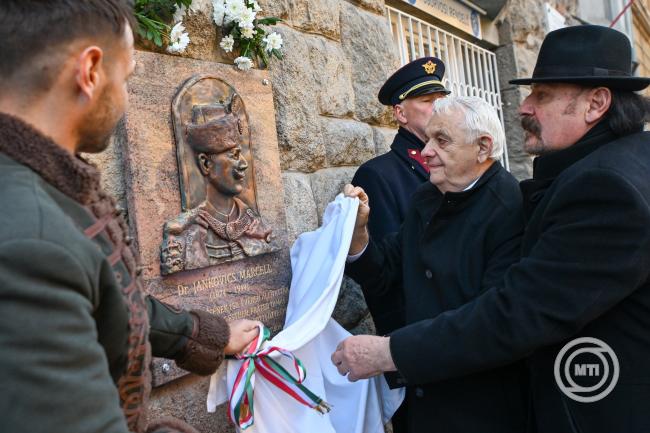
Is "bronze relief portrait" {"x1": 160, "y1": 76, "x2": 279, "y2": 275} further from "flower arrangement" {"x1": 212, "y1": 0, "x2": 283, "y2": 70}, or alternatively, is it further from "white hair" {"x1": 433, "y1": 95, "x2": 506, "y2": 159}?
"white hair" {"x1": 433, "y1": 95, "x2": 506, "y2": 159}

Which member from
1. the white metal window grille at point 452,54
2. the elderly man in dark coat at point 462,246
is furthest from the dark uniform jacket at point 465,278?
the white metal window grille at point 452,54

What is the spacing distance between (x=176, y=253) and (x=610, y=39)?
1.61m

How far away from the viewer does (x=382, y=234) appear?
2910 millimetres

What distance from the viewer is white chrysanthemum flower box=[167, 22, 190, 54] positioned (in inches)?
83.8

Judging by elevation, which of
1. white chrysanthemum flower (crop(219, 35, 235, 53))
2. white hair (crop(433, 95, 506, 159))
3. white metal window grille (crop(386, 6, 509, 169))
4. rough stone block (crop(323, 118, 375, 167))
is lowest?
white hair (crop(433, 95, 506, 159))

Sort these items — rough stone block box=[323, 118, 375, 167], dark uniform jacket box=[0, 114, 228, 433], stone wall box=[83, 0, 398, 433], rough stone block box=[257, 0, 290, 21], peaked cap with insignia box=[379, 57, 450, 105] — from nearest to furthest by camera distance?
dark uniform jacket box=[0, 114, 228, 433] → stone wall box=[83, 0, 398, 433] → rough stone block box=[257, 0, 290, 21] → rough stone block box=[323, 118, 375, 167] → peaked cap with insignia box=[379, 57, 450, 105]

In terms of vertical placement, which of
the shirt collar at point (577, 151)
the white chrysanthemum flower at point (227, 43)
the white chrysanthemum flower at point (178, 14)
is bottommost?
the shirt collar at point (577, 151)

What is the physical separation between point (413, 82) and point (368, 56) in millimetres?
370

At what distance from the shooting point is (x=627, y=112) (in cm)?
202

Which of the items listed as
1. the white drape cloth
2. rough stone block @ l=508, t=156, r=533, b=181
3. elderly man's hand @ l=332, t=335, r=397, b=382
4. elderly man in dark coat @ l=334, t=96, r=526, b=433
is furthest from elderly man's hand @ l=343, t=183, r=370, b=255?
rough stone block @ l=508, t=156, r=533, b=181

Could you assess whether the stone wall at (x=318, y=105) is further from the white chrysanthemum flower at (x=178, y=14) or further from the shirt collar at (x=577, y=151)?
the shirt collar at (x=577, y=151)

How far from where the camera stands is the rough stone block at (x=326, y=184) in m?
2.95

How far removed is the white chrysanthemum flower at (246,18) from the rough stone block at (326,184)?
805mm

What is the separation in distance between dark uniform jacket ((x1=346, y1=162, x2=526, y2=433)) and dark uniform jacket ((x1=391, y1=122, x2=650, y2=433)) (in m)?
0.13
